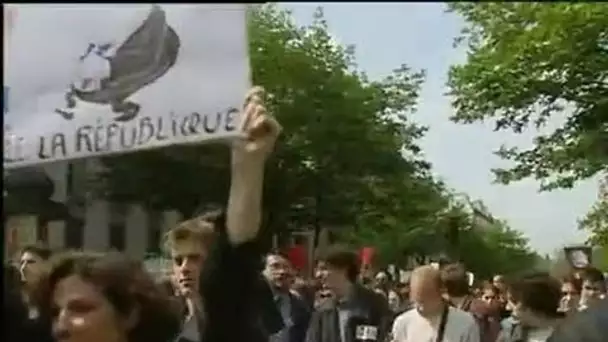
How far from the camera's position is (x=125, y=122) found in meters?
2.57

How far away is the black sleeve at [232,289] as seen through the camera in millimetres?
2123

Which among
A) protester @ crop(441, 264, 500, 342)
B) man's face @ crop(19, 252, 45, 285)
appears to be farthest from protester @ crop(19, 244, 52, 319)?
protester @ crop(441, 264, 500, 342)

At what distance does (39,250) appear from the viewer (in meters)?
3.41

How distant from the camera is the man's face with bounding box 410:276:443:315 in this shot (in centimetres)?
489

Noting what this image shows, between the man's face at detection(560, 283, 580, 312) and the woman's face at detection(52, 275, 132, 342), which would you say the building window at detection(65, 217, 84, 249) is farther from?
the man's face at detection(560, 283, 580, 312)

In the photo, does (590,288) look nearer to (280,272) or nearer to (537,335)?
(537,335)

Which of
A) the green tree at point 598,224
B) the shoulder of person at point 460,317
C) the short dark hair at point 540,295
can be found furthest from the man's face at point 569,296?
the short dark hair at point 540,295

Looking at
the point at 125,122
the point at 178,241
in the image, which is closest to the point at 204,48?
the point at 125,122

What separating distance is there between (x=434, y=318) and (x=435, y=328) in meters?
0.05

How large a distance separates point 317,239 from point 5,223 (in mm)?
4062

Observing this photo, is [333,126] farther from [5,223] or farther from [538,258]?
[5,223]

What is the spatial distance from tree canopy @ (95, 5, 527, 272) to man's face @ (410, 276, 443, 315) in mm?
467

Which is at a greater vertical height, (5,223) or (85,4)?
(85,4)

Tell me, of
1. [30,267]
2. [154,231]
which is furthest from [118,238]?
[154,231]
